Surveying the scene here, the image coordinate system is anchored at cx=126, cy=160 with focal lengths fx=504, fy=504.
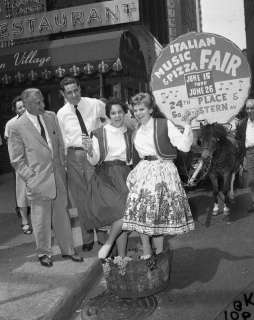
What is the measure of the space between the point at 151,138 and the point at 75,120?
1.52 meters

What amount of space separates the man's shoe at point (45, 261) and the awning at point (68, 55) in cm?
701

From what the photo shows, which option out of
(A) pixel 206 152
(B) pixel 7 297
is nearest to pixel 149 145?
(B) pixel 7 297

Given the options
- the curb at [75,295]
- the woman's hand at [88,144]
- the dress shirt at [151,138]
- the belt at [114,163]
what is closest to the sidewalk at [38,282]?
the curb at [75,295]

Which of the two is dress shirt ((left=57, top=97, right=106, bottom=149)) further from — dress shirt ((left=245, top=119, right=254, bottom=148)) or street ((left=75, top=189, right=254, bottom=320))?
dress shirt ((left=245, top=119, right=254, bottom=148))

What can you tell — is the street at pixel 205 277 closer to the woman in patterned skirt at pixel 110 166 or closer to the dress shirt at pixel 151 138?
the woman in patterned skirt at pixel 110 166

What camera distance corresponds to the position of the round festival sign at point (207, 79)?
5664 millimetres

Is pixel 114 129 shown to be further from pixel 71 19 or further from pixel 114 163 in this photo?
pixel 71 19

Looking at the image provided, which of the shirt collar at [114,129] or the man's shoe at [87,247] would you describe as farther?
the man's shoe at [87,247]

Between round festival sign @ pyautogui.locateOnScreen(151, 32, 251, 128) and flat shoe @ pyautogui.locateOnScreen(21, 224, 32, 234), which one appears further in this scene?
flat shoe @ pyautogui.locateOnScreen(21, 224, 32, 234)

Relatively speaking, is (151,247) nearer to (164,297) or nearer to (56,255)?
(164,297)

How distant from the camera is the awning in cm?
1231

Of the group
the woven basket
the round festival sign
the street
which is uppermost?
the round festival sign

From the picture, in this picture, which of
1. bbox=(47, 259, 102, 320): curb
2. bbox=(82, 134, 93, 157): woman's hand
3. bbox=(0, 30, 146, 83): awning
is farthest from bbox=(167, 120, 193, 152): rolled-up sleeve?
bbox=(0, 30, 146, 83): awning

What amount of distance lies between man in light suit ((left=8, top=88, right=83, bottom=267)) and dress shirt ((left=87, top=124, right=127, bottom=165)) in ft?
1.81
